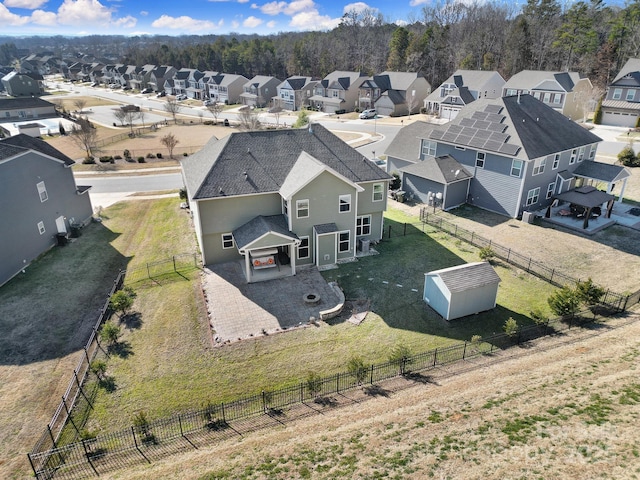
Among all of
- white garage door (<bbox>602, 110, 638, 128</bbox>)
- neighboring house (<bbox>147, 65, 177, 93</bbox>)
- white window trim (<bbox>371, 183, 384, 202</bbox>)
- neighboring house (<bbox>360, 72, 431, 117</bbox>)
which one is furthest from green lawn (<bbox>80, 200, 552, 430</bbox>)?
neighboring house (<bbox>147, 65, 177, 93</bbox>)

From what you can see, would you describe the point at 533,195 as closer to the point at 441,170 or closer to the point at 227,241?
the point at 441,170

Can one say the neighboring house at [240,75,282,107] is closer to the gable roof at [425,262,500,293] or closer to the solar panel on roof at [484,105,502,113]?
the solar panel on roof at [484,105,502,113]

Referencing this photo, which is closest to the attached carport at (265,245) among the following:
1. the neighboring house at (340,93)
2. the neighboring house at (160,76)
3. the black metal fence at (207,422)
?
the black metal fence at (207,422)

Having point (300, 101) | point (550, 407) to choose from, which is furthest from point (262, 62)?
point (550, 407)

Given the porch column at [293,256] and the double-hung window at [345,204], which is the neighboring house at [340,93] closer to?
the double-hung window at [345,204]

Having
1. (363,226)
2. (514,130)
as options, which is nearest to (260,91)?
(514,130)

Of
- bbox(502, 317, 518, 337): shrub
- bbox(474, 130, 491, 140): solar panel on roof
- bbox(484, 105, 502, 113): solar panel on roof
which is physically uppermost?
bbox(484, 105, 502, 113): solar panel on roof

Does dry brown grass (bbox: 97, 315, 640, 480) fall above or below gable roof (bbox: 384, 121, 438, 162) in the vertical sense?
below
